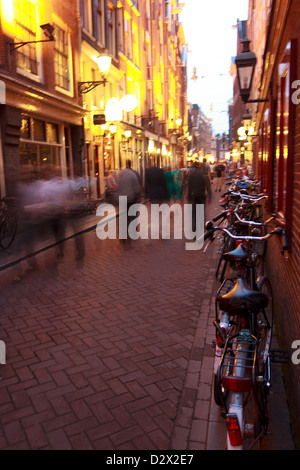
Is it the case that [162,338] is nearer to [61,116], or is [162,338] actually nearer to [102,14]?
[61,116]

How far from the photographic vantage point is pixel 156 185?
11.0m

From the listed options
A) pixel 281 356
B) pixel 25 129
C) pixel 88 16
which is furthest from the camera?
pixel 88 16

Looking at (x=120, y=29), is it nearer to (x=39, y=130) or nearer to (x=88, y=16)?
(x=88, y=16)

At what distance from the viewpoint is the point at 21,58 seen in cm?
1162

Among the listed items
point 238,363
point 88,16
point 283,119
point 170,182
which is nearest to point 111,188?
point 170,182

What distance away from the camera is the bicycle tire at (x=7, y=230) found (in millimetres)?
8594

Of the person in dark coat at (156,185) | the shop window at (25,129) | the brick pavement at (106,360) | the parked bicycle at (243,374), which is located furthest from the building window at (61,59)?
the parked bicycle at (243,374)

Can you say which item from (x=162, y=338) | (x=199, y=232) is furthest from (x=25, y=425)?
(x=199, y=232)

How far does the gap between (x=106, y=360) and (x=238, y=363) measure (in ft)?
5.34

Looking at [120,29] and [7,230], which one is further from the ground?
[120,29]

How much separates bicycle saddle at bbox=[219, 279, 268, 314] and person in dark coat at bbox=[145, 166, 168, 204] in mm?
8545

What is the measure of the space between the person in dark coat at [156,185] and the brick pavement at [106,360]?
439 centimetres

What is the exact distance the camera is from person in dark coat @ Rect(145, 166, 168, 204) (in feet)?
36.0

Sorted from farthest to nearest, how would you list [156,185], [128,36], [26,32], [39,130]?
[128,36] < [39,130] < [26,32] < [156,185]
